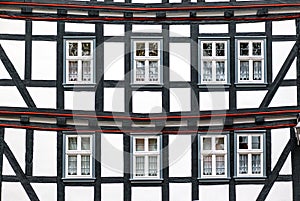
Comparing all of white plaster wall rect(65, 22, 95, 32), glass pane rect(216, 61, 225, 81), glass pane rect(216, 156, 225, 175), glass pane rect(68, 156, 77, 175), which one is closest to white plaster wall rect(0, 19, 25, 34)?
white plaster wall rect(65, 22, 95, 32)

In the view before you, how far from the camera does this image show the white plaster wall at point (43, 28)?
1678cm

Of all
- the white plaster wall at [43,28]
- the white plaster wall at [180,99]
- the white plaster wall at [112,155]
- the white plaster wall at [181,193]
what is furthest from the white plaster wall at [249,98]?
the white plaster wall at [43,28]

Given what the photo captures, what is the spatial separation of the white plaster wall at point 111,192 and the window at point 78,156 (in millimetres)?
415

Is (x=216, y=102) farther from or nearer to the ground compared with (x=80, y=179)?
farther from the ground

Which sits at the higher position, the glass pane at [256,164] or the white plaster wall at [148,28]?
the white plaster wall at [148,28]

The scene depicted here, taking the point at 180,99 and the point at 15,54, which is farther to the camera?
the point at 180,99

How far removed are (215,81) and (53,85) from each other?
343 cm

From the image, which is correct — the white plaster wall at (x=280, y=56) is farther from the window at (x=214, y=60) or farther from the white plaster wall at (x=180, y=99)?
the white plaster wall at (x=180, y=99)

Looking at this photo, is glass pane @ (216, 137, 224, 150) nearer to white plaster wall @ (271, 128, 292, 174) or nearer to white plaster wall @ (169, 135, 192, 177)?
white plaster wall @ (169, 135, 192, 177)

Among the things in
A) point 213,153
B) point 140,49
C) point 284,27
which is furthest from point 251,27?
point 213,153

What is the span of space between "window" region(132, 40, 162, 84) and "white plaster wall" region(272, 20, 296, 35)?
2470 millimetres

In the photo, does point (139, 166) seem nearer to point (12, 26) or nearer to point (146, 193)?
point (146, 193)

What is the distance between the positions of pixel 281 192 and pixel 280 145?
971 millimetres

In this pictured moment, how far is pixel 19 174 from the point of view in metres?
16.4
